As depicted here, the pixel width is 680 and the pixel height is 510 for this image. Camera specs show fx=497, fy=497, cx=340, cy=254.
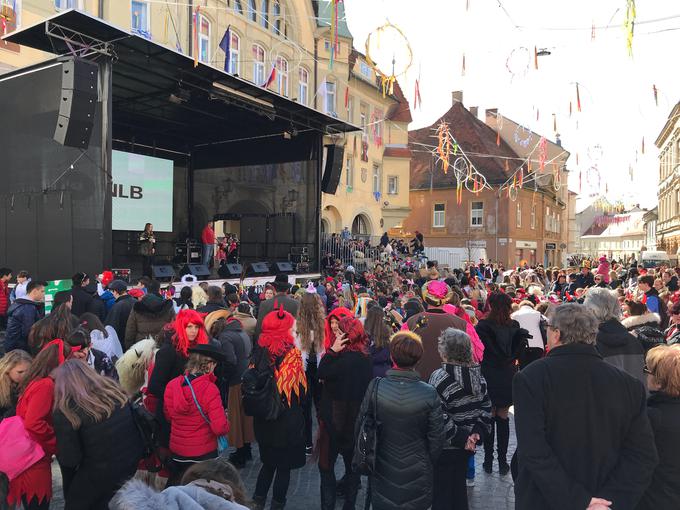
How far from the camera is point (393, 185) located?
29547 millimetres

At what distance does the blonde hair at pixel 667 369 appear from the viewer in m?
2.49

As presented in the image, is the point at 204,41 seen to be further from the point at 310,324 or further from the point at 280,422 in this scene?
the point at 280,422

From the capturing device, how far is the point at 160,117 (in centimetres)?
1669

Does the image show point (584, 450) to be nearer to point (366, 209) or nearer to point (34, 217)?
point (34, 217)

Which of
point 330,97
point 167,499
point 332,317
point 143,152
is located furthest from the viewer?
point 330,97

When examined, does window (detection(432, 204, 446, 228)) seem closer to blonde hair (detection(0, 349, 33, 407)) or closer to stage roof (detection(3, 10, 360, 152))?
stage roof (detection(3, 10, 360, 152))

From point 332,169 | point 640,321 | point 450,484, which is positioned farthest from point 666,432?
point 332,169

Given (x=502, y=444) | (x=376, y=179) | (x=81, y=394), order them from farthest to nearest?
1. (x=376, y=179)
2. (x=502, y=444)
3. (x=81, y=394)

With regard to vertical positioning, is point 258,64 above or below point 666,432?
above

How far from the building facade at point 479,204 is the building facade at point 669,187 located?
30.9 ft

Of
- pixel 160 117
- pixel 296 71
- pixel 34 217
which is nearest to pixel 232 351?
pixel 34 217

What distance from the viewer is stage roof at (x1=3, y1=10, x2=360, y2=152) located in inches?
373

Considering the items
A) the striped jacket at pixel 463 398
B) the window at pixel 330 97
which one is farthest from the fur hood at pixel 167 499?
the window at pixel 330 97

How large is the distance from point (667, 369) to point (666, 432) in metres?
0.31
